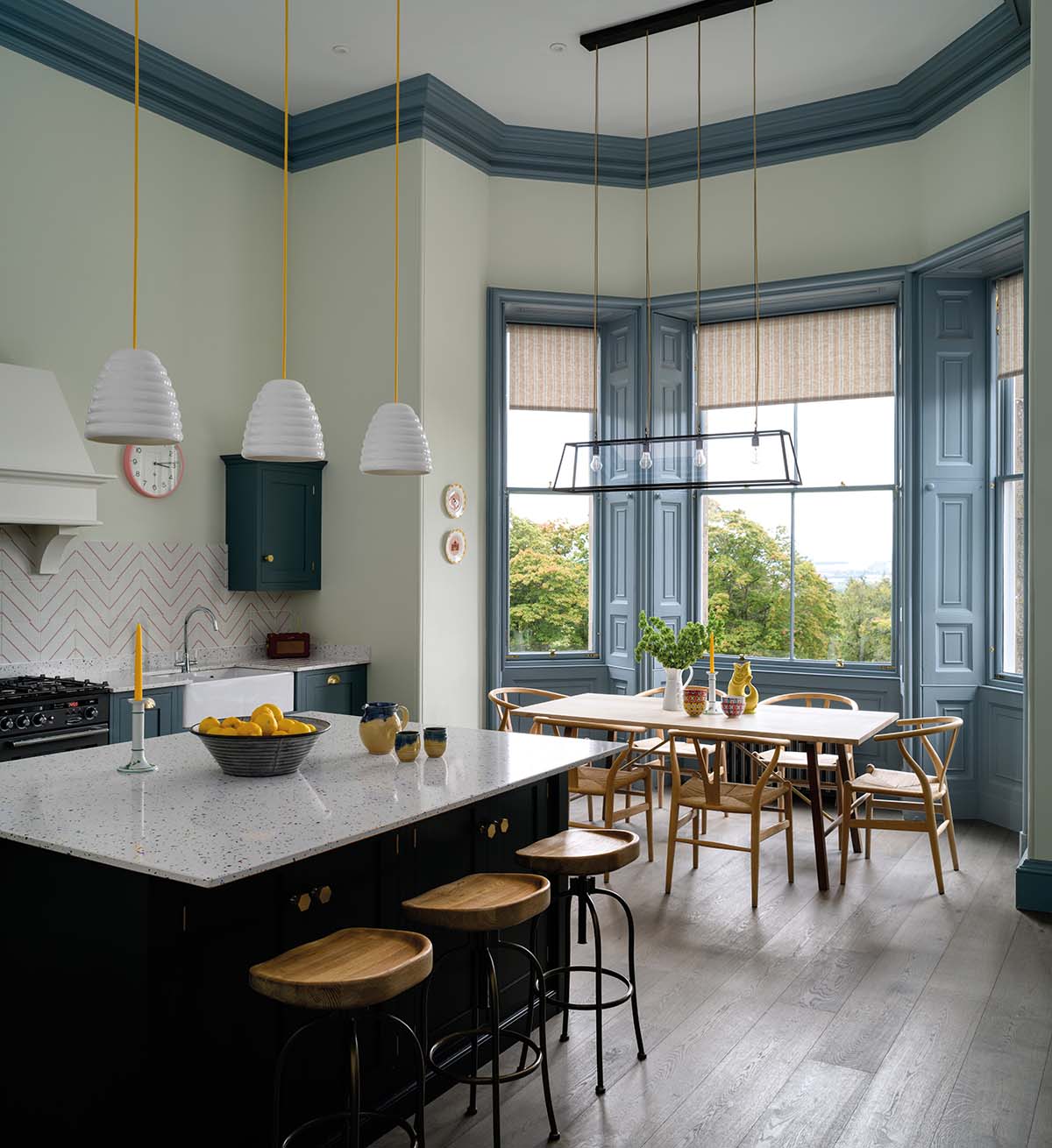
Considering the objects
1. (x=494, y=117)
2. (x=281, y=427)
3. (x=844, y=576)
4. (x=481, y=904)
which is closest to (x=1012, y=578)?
(x=844, y=576)

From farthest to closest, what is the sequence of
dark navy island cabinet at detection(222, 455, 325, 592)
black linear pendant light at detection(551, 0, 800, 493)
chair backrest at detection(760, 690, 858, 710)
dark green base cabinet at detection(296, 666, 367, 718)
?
black linear pendant light at detection(551, 0, 800, 493), dark navy island cabinet at detection(222, 455, 325, 592), dark green base cabinet at detection(296, 666, 367, 718), chair backrest at detection(760, 690, 858, 710)

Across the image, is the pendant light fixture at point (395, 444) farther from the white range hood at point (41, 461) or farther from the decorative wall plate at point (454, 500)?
the decorative wall plate at point (454, 500)

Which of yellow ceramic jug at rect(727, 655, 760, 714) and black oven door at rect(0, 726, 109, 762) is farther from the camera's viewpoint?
yellow ceramic jug at rect(727, 655, 760, 714)

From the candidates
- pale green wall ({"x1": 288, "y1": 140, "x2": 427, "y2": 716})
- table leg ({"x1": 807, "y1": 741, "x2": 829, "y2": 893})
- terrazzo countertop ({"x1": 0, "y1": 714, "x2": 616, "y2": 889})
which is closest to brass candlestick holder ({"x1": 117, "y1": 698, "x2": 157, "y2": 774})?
terrazzo countertop ({"x1": 0, "y1": 714, "x2": 616, "y2": 889})

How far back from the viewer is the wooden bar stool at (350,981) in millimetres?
2145

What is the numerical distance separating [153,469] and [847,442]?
4.26 m

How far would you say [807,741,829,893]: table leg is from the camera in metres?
4.79

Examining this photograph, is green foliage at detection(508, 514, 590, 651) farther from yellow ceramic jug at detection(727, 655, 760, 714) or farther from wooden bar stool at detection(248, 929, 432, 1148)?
wooden bar stool at detection(248, 929, 432, 1148)

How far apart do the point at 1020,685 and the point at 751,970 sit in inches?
111

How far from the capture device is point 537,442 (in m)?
7.02

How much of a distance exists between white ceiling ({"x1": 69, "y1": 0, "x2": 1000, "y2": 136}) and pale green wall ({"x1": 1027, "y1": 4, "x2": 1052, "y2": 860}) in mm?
1160

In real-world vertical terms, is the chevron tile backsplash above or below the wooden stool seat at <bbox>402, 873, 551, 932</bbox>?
above

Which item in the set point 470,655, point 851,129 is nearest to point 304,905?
point 470,655

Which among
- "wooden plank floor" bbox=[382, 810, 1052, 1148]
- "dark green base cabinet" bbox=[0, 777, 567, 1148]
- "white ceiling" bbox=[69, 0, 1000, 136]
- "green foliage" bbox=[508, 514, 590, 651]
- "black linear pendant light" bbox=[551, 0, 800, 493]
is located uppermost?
"white ceiling" bbox=[69, 0, 1000, 136]
